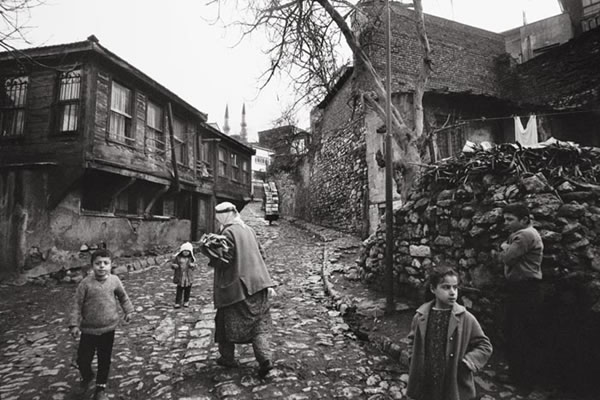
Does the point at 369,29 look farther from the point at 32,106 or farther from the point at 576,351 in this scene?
the point at 32,106

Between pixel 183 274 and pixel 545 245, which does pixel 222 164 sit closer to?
pixel 183 274

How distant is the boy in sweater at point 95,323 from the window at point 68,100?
840 centimetres

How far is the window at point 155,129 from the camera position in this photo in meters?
12.6

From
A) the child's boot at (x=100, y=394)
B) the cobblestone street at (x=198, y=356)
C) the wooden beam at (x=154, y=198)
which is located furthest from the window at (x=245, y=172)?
the child's boot at (x=100, y=394)

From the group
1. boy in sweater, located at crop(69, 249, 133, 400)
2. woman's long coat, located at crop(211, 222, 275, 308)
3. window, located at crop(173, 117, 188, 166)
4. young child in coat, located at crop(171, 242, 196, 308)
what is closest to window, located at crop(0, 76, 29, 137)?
window, located at crop(173, 117, 188, 166)

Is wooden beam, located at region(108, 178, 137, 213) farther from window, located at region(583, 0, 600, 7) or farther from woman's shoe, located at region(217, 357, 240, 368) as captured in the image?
window, located at region(583, 0, 600, 7)

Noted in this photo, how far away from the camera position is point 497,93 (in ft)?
55.1

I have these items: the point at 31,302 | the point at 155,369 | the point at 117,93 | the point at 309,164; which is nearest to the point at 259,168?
the point at 309,164

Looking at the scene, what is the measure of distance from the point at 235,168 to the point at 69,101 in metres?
11.4

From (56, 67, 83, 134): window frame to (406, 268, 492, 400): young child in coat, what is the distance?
35.8ft

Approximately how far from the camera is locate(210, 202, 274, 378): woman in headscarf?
3625 mm

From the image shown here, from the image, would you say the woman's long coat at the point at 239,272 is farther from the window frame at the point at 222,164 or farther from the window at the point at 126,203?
the window frame at the point at 222,164

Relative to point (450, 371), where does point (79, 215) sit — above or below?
above

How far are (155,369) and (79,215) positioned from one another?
7.82 meters
